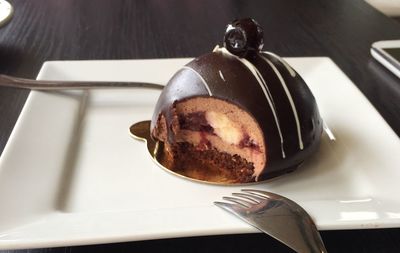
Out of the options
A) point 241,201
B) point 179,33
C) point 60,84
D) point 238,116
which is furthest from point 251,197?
point 179,33

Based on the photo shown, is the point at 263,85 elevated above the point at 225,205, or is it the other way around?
the point at 263,85

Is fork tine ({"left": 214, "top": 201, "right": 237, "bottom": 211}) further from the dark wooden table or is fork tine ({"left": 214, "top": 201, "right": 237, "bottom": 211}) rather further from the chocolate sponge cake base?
the dark wooden table

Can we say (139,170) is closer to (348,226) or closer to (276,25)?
(348,226)

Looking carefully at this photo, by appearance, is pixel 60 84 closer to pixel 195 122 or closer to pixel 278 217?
pixel 195 122

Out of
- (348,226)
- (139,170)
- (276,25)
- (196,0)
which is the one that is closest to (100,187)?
(139,170)

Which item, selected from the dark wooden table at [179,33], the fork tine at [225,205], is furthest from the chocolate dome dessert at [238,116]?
the dark wooden table at [179,33]

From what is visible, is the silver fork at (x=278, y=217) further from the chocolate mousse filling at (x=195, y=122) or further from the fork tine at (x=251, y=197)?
the chocolate mousse filling at (x=195, y=122)
